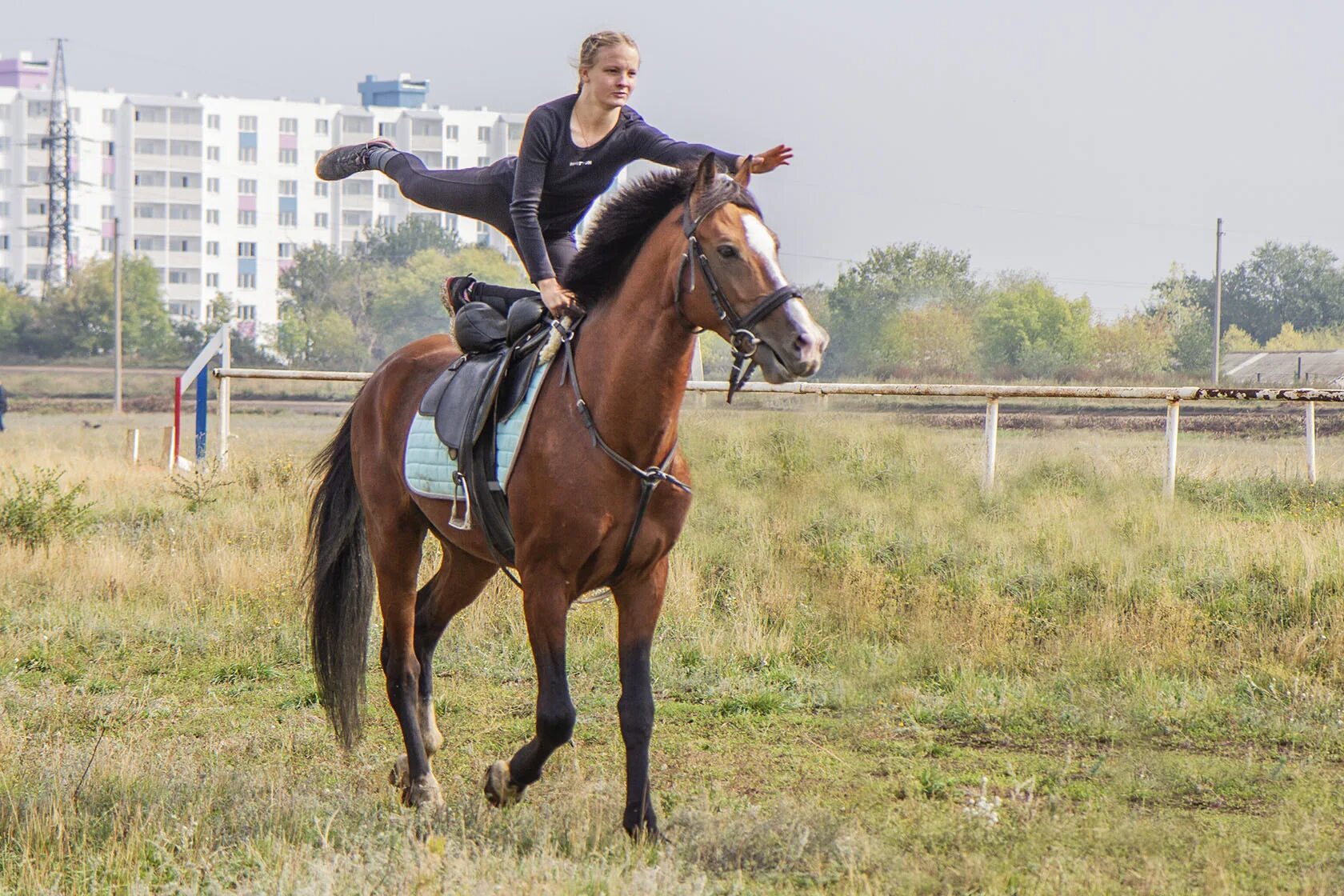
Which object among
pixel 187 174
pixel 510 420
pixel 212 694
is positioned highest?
pixel 187 174

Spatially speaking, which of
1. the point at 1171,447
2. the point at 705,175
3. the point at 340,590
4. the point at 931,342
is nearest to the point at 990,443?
the point at 1171,447

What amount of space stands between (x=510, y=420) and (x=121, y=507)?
27.9 ft

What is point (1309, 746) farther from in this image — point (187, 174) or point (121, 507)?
point (187, 174)

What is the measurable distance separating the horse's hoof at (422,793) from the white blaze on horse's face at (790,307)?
8.11 feet

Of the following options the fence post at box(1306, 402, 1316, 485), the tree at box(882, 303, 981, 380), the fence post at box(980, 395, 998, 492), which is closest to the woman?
the fence post at box(980, 395, 998, 492)

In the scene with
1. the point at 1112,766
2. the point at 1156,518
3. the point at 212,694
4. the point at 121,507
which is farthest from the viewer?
the point at 121,507

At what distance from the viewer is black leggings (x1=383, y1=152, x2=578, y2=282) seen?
5512mm

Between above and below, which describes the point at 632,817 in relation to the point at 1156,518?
below

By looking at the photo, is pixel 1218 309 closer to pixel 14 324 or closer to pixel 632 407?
pixel 632 407

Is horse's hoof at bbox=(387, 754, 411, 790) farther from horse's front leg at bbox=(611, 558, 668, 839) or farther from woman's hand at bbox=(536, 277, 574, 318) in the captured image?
woman's hand at bbox=(536, 277, 574, 318)

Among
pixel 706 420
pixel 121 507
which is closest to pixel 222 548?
pixel 121 507

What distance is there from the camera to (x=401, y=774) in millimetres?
5562

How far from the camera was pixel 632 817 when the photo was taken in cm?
461

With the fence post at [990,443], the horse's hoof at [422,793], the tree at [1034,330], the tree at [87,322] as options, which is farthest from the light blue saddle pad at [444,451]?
the tree at [87,322]
